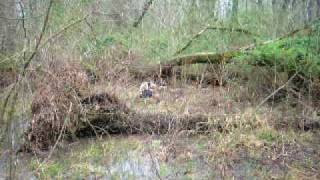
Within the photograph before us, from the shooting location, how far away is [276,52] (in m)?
10.7

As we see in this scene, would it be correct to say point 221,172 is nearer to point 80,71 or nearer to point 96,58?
point 80,71

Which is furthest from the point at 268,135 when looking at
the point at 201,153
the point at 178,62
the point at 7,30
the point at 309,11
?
the point at 7,30

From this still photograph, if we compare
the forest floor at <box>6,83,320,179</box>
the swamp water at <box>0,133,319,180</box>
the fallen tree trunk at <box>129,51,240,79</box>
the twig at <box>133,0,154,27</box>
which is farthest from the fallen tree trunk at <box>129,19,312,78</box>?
the twig at <box>133,0,154,27</box>

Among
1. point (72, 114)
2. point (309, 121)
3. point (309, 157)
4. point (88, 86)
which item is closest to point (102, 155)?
point (72, 114)

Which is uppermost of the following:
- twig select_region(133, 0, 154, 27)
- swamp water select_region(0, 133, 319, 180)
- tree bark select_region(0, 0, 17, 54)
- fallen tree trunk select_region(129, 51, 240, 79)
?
twig select_region(133, 0, 154, 27)

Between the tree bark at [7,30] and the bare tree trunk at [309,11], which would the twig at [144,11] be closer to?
the bare tree trunk at [309,11]

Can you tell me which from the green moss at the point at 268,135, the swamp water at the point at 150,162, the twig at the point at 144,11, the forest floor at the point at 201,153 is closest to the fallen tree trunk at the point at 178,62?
the forest floor at the point at 201,153

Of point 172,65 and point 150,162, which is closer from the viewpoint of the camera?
point 150,162

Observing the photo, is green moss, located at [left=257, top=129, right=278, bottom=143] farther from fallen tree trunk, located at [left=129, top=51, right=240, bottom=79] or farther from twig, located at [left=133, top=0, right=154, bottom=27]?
twig, located at [left=133, top=0, right=154, bottom=27]

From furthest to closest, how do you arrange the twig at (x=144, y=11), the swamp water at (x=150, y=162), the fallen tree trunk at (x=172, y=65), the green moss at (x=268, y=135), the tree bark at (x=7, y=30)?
1. the twig at (x=144, y=11)
2. the fallen tree trunk at (x=172, y=65)
3. the green moss at (x=268, y=135)
4. the tree bark at (x=7, y=30)
5. the swamp water at (x=150, y=162)

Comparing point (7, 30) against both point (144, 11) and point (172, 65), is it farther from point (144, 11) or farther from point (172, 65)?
point (144, 11)

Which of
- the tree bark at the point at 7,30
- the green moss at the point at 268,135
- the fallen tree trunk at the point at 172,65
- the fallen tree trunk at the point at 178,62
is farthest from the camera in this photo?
the fallen tree trunk at the point at 172,65

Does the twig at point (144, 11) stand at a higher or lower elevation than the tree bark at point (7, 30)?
higher

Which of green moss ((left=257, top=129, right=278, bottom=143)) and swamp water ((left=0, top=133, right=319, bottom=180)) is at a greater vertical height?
green moss ((left=257, top=129, right=278, bottom=143))
